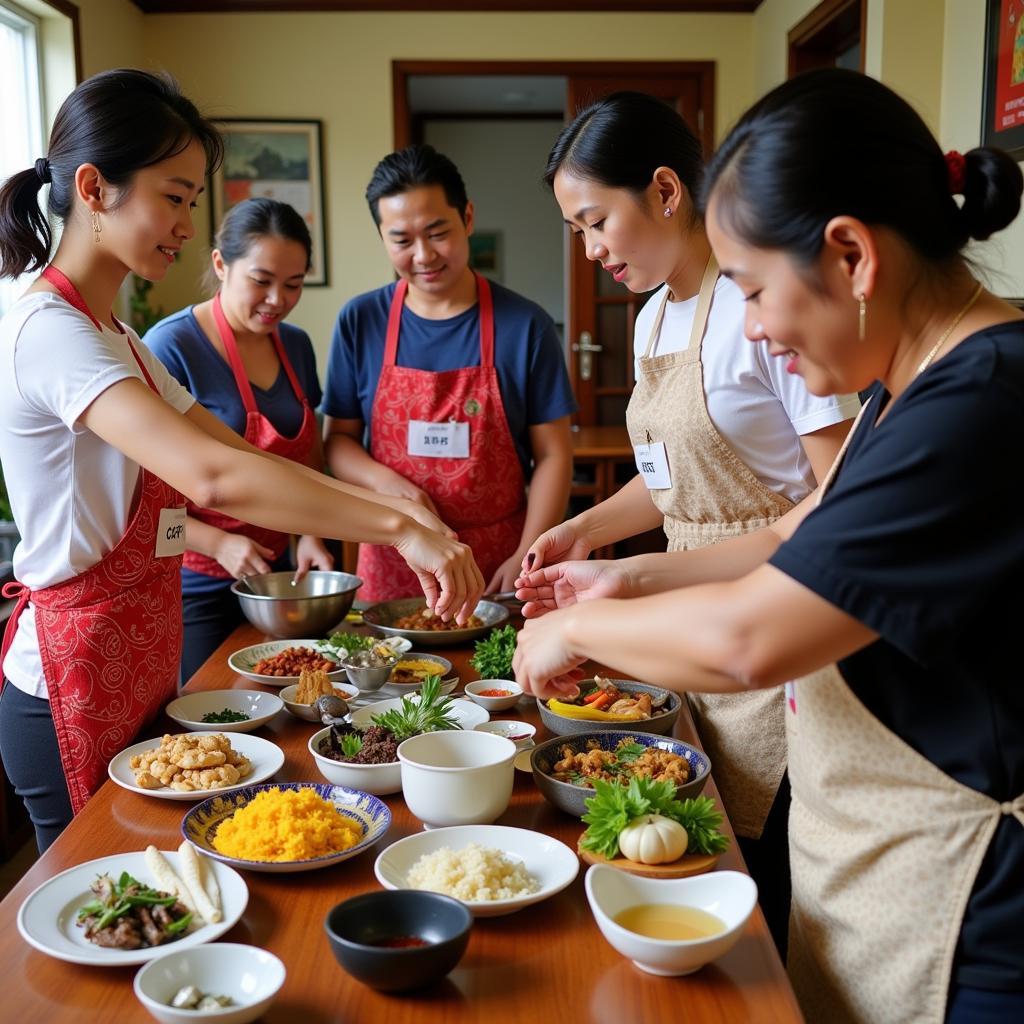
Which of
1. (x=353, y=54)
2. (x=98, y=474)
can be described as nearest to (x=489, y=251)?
(x=353, y=54)

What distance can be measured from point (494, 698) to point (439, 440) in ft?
4.04

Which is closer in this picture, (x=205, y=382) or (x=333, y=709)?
(x=333, y=709)

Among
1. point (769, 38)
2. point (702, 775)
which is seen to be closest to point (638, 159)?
point (702, 775)

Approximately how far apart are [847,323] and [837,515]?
227 millimetres

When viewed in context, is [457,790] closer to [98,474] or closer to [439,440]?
[98,474]

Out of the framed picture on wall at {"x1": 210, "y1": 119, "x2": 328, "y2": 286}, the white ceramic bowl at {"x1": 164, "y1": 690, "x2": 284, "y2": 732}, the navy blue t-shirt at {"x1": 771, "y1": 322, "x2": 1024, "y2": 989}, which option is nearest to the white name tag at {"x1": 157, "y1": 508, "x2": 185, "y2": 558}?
the white ceramic bowl at {"x1": 164, "y1": 690, "x2": 284, "y2": 732}

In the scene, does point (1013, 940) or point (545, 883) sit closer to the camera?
point (1013, 940)

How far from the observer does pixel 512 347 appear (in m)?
3.01

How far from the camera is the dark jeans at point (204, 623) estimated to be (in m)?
2.73

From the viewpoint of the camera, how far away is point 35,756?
177 cm

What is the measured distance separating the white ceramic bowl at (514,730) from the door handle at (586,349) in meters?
4.83

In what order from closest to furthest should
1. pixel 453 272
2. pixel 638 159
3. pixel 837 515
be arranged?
pixel 837 515
pixel 638 159
pixel 453 272

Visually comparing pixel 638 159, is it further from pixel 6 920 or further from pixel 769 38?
pixel 769 38

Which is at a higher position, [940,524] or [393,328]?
[393,328]
